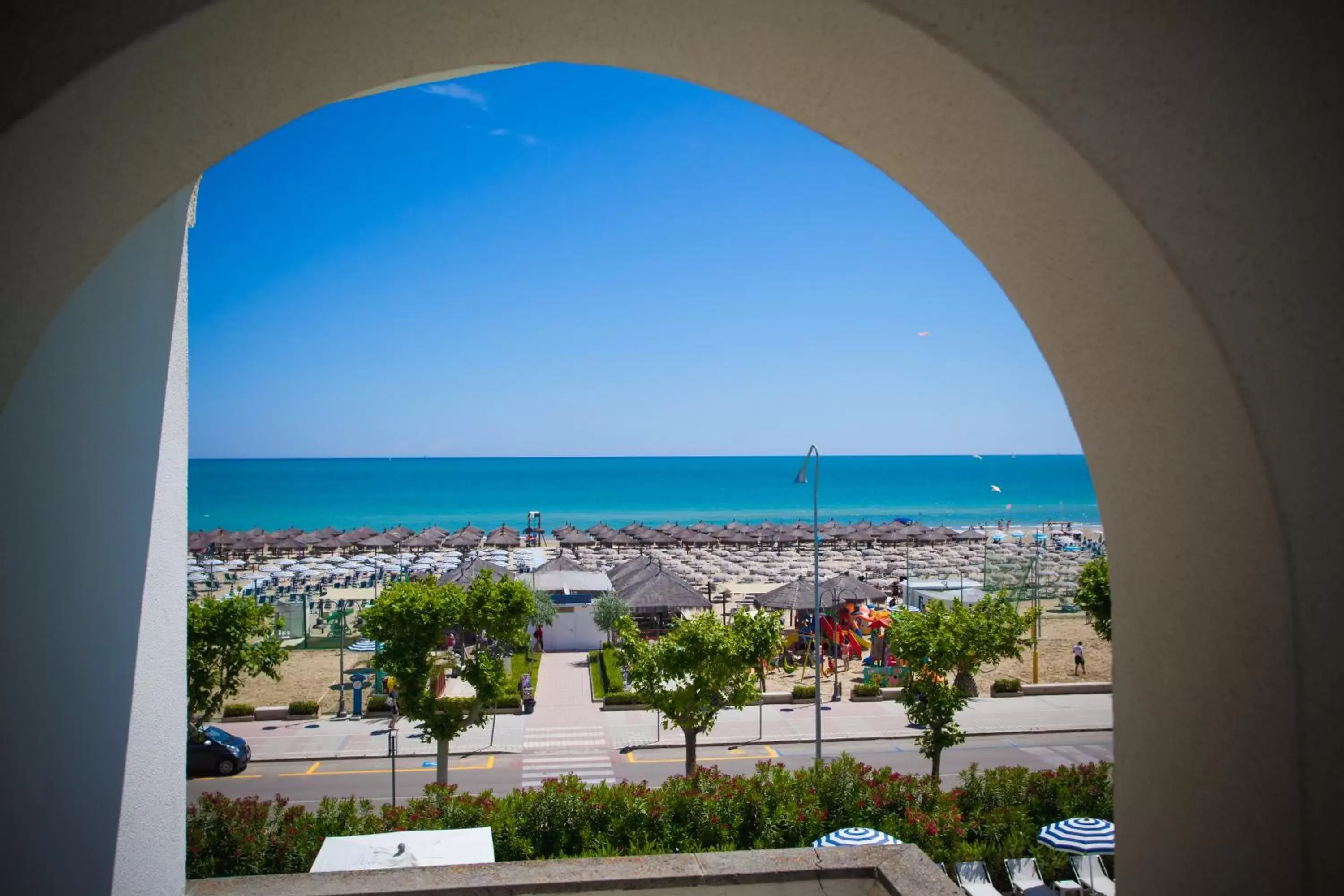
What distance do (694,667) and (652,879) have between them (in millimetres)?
13201

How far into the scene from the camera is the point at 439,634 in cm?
1645

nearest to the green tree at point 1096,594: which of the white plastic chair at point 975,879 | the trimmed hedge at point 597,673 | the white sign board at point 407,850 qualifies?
the white plastic chair at point 975,879

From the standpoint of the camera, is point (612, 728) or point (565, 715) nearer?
point (612, 728)

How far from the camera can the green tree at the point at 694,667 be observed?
55.9ft

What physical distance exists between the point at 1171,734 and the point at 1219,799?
5.4 inches

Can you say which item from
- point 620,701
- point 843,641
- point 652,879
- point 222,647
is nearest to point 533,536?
point 843,641

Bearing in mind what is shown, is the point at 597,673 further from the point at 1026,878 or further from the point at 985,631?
the point at 1026,878

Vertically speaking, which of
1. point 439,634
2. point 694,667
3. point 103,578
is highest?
point 103,578

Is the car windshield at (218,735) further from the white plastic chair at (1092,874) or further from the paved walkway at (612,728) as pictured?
the white plastic chair at (1092,874)

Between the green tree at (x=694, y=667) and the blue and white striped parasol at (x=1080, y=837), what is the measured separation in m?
6.53

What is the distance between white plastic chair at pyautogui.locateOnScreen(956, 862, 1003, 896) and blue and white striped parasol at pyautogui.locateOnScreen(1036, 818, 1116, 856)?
0.89m

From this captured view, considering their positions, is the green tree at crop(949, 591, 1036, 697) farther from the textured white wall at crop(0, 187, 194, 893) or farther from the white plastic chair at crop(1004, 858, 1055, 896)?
the textured white wall at crop(0, 187, 194, 893)

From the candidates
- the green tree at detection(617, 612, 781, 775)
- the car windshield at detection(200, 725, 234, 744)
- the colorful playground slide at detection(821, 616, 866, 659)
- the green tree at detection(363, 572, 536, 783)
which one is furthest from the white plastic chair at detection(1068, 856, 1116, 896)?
the colorful playground slide at detection(821, 616, 866, 659)

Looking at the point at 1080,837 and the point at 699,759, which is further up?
the point at 1080,837
